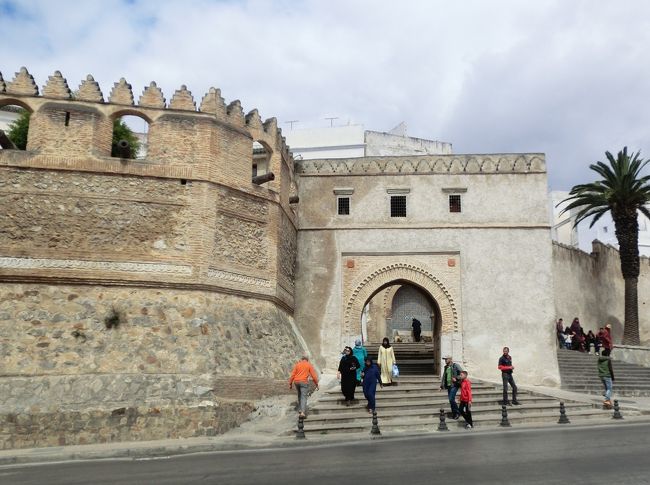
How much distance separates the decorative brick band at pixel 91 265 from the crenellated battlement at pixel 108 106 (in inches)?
94.9

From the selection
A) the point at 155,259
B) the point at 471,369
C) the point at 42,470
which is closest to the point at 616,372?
the point at 471,369

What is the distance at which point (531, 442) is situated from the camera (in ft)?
33.3

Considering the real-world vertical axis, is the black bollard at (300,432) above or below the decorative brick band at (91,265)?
below

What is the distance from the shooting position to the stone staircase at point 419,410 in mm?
12727

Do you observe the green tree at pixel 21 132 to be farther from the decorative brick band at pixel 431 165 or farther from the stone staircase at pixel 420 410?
the stone staircase at pixel 420 410

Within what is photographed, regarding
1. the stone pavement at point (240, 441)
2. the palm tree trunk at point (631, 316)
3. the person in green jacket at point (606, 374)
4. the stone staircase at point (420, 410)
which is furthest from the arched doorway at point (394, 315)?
the stone pavement at point (240, 441)

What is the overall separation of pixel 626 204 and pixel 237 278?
17.5 metres

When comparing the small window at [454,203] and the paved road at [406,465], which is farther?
the small window at [454,203]

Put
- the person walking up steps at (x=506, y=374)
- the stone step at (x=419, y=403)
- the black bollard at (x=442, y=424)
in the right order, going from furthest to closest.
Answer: the person walking up steps at (x=506, y=374), the stone step at (x=419, y=403), the black bollard at (x=442, y=424)

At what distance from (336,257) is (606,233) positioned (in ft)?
93.9

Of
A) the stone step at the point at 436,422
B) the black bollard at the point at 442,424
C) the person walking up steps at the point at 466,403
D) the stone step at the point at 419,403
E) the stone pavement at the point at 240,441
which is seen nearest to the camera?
the stone pavement at the point at 240,441

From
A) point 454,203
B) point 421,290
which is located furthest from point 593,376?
point 454,203

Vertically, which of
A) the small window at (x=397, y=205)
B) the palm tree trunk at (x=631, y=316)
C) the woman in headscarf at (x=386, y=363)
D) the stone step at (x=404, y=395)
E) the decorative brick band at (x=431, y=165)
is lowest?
the stone step at (x=404, y=395)

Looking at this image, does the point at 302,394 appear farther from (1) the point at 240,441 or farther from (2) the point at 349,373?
(1) the point at 240,441
